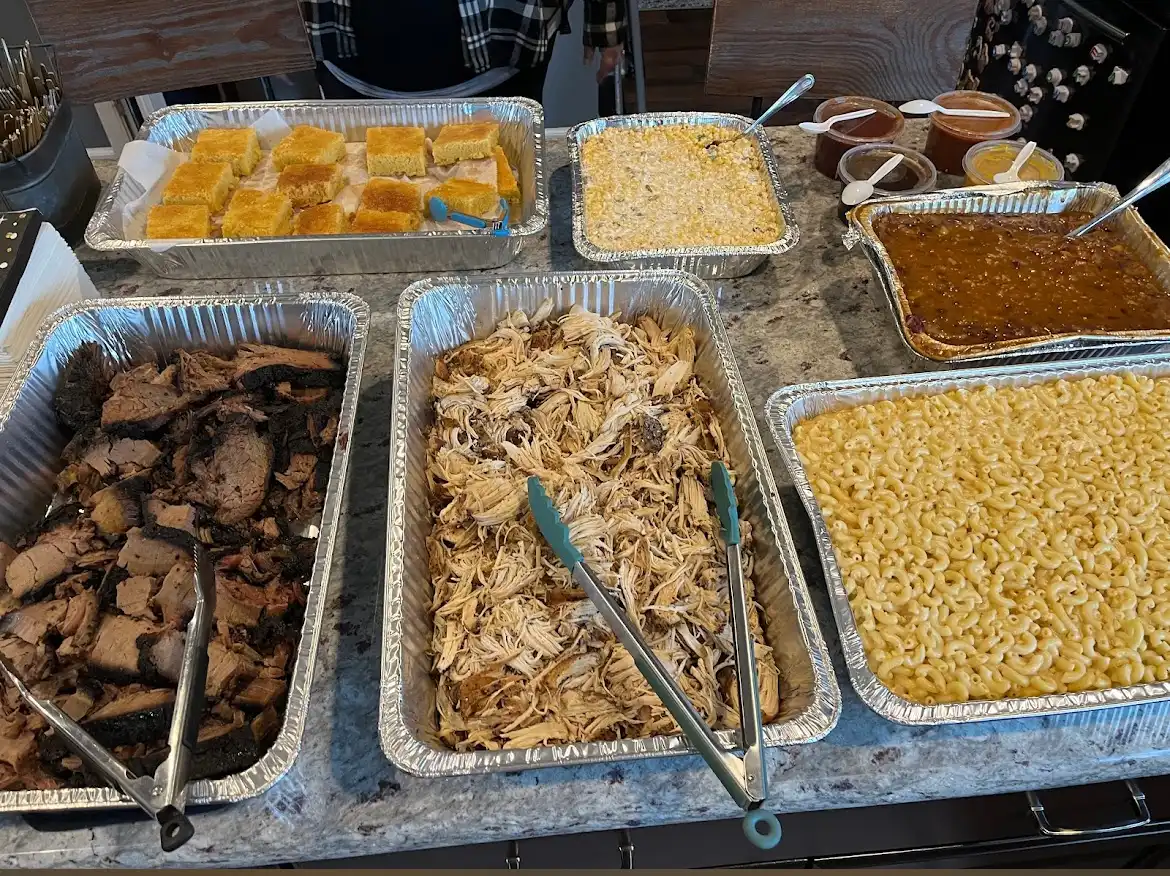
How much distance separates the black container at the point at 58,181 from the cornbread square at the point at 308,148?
21.6 inches

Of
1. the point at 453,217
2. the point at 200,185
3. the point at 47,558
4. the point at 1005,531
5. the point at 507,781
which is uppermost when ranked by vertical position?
the point at 200,185

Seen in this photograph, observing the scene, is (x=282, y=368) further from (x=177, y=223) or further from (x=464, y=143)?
(x=464, y=143)

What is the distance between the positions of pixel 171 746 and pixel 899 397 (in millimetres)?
1632

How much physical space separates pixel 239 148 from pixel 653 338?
1.53 metres

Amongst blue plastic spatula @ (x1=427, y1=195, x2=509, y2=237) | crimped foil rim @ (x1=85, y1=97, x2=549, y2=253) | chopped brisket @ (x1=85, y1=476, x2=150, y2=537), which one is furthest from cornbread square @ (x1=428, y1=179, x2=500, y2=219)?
chopped brisket @ (x1=85, y1=476, x2=150, y2=537)

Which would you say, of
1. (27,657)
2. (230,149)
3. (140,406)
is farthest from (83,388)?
(230,149)

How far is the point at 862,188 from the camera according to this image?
7.59ft

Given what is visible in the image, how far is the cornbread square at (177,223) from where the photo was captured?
221 centimetres

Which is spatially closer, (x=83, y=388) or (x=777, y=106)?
(x=83, y=388)

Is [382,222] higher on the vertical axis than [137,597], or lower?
higher

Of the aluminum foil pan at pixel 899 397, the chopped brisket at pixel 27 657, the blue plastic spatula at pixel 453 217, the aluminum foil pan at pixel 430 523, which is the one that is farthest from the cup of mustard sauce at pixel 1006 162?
the chopped brisket at pixel 27 657

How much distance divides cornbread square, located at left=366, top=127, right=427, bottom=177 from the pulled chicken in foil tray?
0.87 meters

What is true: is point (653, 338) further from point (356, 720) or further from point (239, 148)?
point (239, 148)

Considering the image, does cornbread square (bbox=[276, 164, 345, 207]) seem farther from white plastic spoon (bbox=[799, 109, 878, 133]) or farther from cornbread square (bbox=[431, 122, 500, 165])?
white plastic spoon (bbox=[799, 109, 878, 133])
